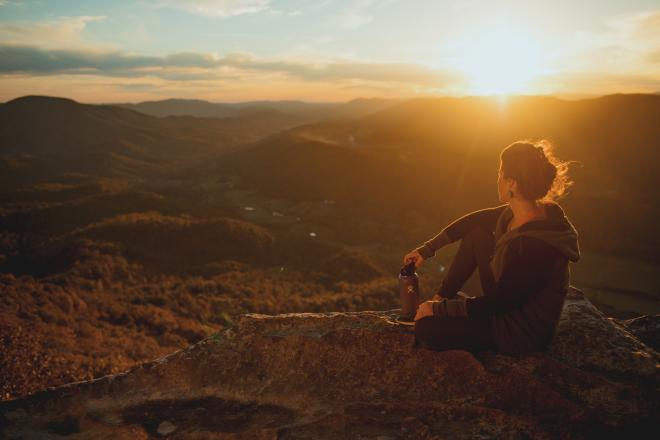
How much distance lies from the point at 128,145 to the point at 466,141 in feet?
410

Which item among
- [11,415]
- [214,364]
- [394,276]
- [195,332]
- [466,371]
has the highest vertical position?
[466,371]

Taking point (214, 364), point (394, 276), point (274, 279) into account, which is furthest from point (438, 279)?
point (214, 364)

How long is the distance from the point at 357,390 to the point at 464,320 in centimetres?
128

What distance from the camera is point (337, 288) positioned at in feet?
115


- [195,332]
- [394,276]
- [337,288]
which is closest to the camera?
[195,332]

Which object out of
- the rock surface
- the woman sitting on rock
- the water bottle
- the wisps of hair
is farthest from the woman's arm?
the water bottle

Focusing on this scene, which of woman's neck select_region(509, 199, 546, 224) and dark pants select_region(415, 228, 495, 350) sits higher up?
woman's neck select_region(509, 199, 546, 224)

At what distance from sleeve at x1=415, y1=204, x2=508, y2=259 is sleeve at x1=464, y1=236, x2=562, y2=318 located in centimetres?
81

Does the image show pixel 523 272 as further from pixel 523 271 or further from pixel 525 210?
pixel 525 210

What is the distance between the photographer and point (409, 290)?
4812 mm

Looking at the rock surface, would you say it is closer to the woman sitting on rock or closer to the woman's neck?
the woman sitting on rock

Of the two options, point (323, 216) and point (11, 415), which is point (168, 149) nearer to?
point (323, 216)

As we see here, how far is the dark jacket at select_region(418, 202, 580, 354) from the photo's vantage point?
10.9 feet

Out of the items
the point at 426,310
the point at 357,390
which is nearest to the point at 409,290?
Answer: the point at 426,310
